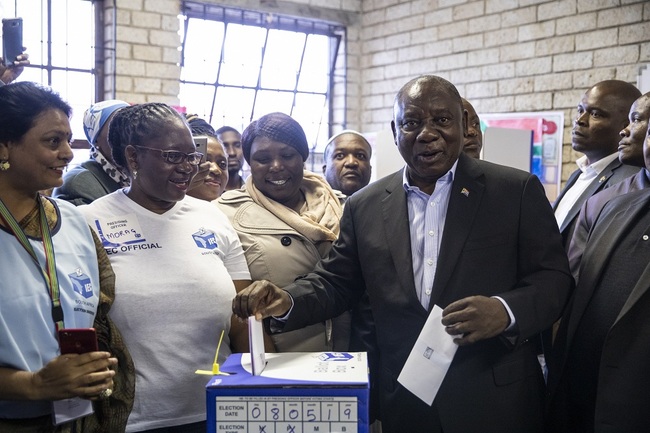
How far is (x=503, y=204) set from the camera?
6.92 feet

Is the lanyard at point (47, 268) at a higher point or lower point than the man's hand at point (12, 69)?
lower

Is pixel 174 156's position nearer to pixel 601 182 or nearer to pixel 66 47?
pixel 601 182

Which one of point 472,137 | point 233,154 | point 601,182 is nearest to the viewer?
point 472,137

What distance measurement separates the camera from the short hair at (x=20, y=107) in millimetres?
1851

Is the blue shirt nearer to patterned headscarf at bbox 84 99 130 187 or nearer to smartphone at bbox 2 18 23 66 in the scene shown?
patterned headscarf at bbox 84 99 130 187

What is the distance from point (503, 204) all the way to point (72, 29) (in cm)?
616

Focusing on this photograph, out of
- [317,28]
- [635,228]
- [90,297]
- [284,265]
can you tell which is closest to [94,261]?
[90,297]

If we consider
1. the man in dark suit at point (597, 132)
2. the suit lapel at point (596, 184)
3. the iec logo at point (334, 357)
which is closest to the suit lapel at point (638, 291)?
the iec logo at point (334, 357)

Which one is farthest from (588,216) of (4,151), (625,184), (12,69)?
(12,69)

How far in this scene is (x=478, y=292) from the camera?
6.75ft

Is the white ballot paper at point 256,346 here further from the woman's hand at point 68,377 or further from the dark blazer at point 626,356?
the dark blazer at point 626,356

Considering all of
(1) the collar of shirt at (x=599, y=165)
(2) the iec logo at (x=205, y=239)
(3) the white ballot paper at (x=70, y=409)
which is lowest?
(3) the white ballot paper at (x=70, y=409)

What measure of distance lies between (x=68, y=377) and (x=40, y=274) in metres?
0.28

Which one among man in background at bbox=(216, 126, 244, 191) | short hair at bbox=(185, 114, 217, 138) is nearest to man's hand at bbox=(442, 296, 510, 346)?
short hair at bbox=(185, 114, 217, 138)
